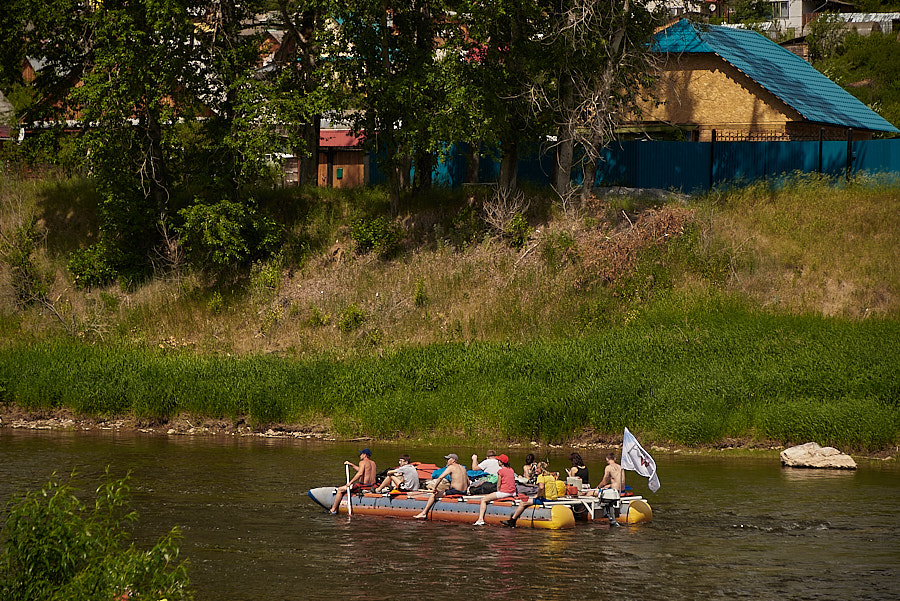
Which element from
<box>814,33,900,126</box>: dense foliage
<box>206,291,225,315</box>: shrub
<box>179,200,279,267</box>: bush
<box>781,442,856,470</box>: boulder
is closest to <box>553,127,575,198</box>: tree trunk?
<box>179,200,279,267</box>: bush

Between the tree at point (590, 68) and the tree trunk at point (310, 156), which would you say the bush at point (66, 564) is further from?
the tree trunk at point (310, 156)

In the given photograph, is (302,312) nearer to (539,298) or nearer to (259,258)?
(259,258)

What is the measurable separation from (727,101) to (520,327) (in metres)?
15.4

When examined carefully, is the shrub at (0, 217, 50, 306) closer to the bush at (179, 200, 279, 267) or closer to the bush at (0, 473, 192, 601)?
the bush at (179, 200, 279, 267)

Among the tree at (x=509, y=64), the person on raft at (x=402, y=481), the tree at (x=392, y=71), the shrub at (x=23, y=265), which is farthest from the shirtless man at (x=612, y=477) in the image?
the shrub at (x=23, y=265)

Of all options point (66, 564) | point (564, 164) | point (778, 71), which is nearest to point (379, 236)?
point (564, 164)

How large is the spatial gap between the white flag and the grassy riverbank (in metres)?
6.76

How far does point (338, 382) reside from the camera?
2939 centimetres

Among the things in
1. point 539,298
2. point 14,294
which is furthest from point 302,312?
point 14,294

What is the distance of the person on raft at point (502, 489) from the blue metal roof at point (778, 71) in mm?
23349

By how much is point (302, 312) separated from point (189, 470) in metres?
11.8

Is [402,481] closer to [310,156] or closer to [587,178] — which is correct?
[587,178]

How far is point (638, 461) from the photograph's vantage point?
66.2 feet

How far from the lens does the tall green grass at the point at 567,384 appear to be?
26.7 meters
